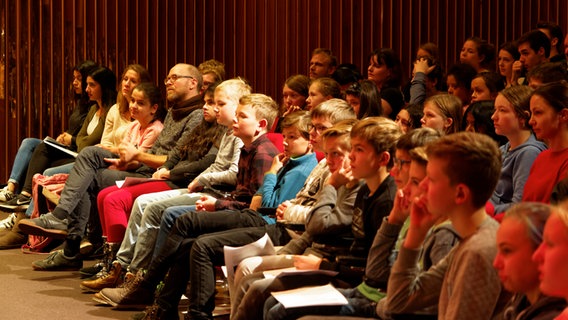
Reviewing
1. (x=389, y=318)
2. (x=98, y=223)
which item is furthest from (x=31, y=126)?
(x=389, y=318)

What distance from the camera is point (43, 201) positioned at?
6.21 m

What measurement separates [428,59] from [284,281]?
2.86 metres

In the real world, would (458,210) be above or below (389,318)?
above

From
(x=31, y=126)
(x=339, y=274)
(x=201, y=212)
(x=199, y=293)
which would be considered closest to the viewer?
(x=339, y=274)

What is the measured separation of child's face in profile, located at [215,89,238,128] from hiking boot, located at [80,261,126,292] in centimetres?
92

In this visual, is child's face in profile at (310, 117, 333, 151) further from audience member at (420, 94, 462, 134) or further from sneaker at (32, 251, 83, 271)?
sneaker at (32, 251, 83, 271)

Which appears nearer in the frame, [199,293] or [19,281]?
[199,293]

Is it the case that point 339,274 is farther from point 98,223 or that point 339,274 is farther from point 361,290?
point 98,223

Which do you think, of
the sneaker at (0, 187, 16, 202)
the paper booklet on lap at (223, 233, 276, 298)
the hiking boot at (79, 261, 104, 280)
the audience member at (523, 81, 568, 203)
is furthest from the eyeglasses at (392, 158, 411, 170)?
the sneaker at (0, 187, 16, 202)

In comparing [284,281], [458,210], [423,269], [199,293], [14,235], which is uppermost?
[458,210]

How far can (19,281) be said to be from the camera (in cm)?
525

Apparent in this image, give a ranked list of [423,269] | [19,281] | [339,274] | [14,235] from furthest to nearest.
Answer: [14,235] → [19,281] → [339,274] → [423,269]

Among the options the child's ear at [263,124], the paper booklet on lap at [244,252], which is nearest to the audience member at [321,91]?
the child's ear at [263,124]

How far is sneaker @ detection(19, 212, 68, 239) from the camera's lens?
548 centimetres
